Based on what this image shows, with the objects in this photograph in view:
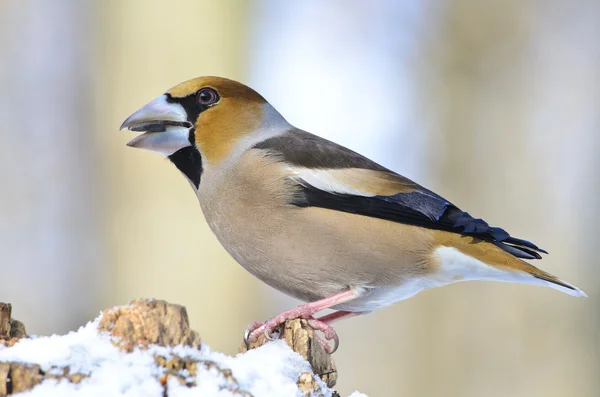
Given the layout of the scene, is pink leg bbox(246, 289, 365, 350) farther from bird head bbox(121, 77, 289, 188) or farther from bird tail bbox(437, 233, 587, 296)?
bird head bbox(121, 77, 289, 188)

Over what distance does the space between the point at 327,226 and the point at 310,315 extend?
12.7 inches

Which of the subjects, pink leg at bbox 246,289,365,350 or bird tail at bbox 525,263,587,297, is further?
bird tail at bbox 525,263,587,297

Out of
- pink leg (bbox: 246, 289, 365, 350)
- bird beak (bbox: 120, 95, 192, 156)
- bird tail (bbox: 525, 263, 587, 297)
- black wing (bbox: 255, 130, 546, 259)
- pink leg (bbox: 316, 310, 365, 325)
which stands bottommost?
pink leg (bbox: 316, 310, 365, 325)

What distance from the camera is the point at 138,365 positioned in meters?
1.53

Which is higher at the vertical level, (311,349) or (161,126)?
(161,126)

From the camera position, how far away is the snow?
Result: 1.45 metres

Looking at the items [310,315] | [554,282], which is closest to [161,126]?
[310,315]

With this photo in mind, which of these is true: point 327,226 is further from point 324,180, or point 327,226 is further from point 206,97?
point 206,97

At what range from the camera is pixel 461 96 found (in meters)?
5.19

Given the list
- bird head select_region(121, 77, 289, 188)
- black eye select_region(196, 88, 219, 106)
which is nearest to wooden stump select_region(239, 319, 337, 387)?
bird head select_region(121, 77, 289, 188)

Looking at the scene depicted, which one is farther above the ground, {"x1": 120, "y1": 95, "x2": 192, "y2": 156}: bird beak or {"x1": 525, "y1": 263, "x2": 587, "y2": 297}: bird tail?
{"x1": 120, "y1": 95, "x2": 192, "y2": 156}: bird beak

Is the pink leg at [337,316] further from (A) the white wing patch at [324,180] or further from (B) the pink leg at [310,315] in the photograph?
(A) the white wing patch at [324,180]

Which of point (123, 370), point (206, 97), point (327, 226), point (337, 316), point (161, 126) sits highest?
point (206, 97)

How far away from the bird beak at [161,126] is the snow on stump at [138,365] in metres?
1.10
